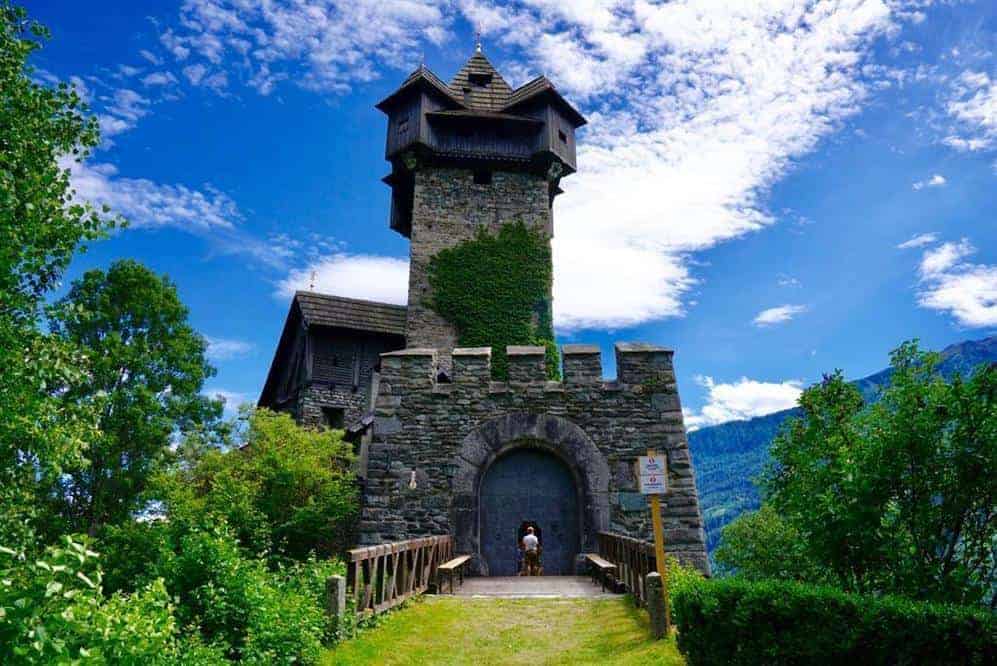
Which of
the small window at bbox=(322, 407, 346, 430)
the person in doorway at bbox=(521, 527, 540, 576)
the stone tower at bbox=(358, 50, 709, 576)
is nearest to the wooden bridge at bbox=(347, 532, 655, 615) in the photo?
the person in doorway at bbox=(521, 527, 540, 576)

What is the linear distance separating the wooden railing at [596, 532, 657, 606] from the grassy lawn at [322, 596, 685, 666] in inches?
9.2

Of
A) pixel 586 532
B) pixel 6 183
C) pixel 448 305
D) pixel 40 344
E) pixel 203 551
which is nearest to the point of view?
pixel 203 551

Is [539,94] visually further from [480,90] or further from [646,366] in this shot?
[646,366]

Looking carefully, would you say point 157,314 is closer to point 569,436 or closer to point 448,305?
point 448,305

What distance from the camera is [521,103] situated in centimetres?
2239

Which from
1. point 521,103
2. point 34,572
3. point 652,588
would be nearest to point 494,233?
point 521,103

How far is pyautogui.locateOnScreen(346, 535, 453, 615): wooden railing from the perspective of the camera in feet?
22.7

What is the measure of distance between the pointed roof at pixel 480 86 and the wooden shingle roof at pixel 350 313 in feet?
24.8

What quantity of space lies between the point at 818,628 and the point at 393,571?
494 centimetres

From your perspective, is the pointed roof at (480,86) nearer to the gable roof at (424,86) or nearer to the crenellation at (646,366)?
the gable roof at (424,86)

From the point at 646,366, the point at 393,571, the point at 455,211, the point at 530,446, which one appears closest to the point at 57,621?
the point at 393,571

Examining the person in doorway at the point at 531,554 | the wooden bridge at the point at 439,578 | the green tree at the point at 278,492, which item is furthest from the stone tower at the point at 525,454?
the green tree at the point at 278,492

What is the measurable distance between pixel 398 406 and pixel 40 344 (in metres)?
5.44

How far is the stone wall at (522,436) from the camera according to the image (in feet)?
36.9
